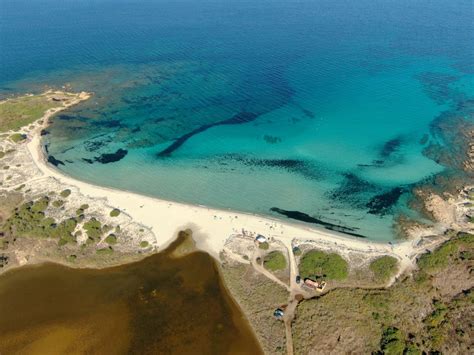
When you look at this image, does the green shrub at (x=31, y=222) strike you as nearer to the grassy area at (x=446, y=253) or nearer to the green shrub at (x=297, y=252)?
the green shrub at (x=297, y=252)

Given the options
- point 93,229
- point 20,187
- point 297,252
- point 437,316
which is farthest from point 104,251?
point 437,316

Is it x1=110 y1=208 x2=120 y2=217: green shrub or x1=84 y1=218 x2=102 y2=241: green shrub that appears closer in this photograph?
x1=84 y1=218 x2=102 y2=241: green shrub

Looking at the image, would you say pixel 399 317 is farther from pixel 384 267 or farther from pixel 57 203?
pixel 57 203

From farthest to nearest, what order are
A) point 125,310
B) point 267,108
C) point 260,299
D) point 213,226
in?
point 267,108 < point 213,226 < point 260,299 < point 125,310

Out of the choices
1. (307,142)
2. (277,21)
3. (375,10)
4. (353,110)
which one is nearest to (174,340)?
(307,142)

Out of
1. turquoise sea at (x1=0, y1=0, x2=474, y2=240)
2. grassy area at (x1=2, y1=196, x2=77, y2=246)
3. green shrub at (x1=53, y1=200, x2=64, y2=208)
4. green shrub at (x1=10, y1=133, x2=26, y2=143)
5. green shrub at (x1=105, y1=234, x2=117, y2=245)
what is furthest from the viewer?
green shrub at (x1=10, y1=133, x2=26, y2=143)

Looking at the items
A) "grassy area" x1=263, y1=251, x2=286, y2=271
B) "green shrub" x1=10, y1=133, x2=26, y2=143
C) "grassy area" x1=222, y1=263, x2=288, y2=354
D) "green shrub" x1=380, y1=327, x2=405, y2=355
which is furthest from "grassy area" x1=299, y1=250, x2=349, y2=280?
"green shrub" x1=10, y1=133, x2=26, y2=143

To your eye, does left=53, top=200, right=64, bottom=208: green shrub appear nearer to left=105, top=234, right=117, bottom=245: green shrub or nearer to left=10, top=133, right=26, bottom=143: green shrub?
left=105, top=234, right=117, bottom=245: green shrub
